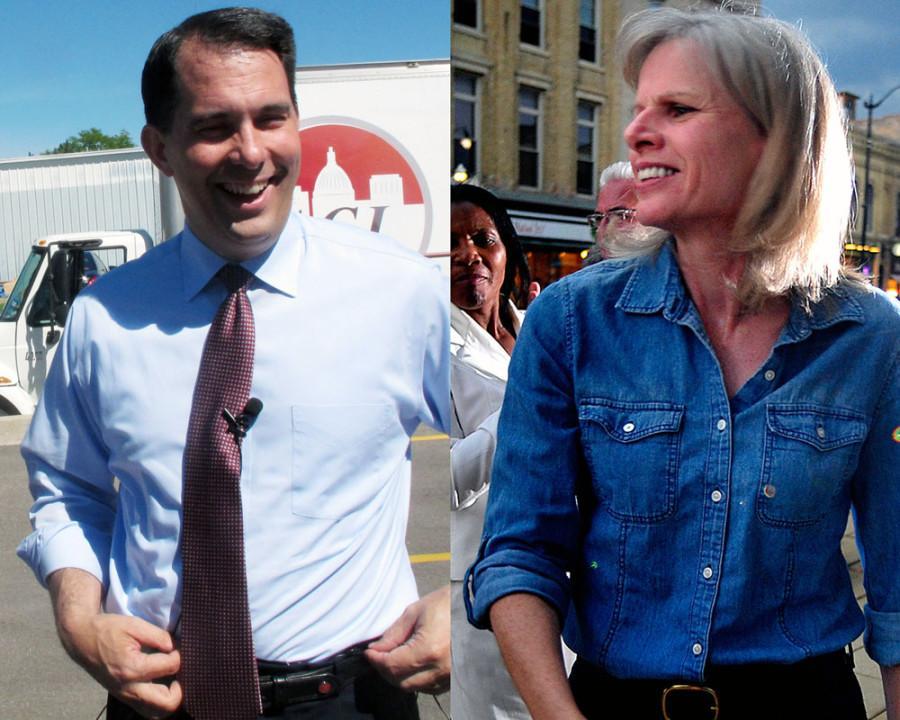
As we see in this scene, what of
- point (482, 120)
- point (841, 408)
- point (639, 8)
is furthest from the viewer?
point (482, 120)

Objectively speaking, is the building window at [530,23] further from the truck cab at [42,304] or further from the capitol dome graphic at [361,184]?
the truck cab at [42,304]

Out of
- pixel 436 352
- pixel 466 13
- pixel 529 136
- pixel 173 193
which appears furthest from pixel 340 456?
pixel 466 13

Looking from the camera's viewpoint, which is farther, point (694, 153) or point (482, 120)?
point (482, 120)

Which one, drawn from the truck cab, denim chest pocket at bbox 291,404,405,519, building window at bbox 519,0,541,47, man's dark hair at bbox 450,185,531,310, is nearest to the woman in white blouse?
man's dark hair at bbox 450,185,531,310

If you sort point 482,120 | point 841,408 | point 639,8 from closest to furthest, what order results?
point 841,408 < point 639,8 < point 482,120

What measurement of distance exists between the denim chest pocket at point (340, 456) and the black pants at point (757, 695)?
0.43 metres

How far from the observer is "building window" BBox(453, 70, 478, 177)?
1.43 meters

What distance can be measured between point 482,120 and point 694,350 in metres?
0.48

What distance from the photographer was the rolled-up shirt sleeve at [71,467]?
134 cm

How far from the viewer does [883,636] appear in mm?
1244

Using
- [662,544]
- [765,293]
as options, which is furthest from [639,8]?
[662,544]

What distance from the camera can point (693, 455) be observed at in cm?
120

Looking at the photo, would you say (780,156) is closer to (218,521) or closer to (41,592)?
(218,521)

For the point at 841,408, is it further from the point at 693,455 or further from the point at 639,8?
the point at 639,8
